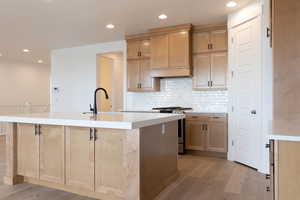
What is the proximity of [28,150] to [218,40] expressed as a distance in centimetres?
398

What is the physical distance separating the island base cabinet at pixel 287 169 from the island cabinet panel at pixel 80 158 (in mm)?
1812

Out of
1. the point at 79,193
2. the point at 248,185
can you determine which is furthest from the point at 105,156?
the point at 248,185

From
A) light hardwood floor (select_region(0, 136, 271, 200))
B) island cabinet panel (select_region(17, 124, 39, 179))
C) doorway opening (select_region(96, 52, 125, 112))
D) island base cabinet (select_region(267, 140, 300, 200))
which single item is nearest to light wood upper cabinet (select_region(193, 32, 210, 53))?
light hardwood floor (select_region(0, 136, 271, 200))

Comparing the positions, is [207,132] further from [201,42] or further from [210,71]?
[201,42]

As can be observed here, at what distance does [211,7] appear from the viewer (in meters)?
3.89

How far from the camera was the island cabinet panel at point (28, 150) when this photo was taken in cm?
287

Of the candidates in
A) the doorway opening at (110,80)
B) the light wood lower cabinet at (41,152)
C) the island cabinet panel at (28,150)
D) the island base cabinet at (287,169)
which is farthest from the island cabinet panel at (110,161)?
the doorway opening at (110,80)

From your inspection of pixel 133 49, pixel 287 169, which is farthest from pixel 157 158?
pixel 133 49

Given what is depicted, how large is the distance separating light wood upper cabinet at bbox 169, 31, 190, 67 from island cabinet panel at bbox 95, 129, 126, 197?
2.95 meters

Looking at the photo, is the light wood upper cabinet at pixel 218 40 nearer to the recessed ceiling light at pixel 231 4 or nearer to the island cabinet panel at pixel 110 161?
the recessed ceiling light at pixel 231 4

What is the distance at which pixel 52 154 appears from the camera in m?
2.75

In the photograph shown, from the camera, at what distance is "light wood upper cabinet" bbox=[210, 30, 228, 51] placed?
463 cm

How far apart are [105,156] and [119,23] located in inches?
127

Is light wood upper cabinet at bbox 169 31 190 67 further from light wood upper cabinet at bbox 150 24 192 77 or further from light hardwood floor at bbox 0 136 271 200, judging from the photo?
light hardwood floor at bbox 0 136 271 200
